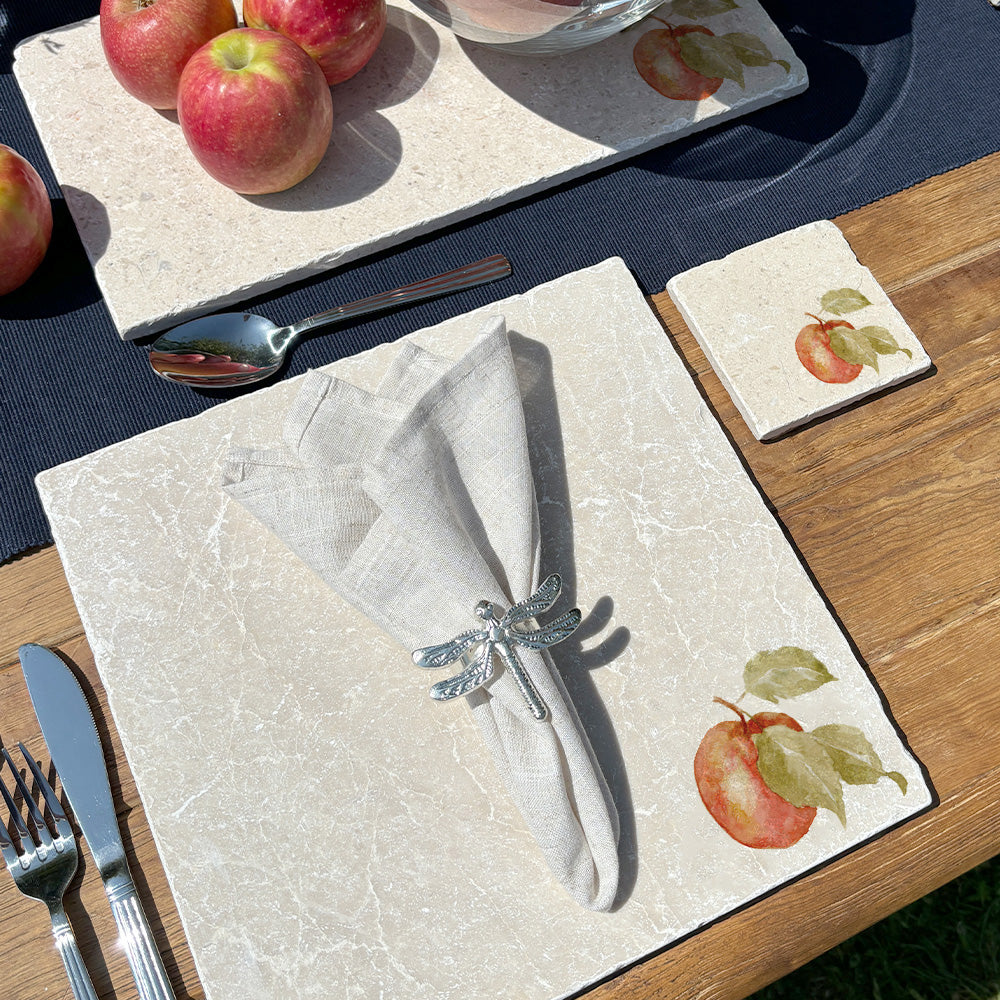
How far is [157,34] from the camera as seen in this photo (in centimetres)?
72

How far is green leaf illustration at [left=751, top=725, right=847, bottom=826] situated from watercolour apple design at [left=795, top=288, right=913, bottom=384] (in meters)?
0.27

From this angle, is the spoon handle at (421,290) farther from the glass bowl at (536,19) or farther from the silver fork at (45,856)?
the silver fork at (45,856)

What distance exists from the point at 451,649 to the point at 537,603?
0.06 metres

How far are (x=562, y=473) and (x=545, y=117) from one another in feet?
1.09

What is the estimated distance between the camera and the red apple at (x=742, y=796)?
23.4 inches

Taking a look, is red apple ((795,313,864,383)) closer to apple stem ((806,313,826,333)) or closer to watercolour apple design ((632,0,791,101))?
apple stem ((806,313,826,333))

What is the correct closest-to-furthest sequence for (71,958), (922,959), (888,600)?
(71,958)
(888,600)
(922,959)

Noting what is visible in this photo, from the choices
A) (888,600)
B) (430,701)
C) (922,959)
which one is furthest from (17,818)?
(922,959)

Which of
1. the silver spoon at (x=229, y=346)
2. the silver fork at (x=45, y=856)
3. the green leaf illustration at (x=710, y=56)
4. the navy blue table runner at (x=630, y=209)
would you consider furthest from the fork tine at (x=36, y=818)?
the green leaf illustration at (x=710, y=56)

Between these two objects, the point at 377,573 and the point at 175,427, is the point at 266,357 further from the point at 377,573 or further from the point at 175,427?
the point at 377,573

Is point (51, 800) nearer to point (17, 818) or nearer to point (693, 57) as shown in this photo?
point (17, 818)

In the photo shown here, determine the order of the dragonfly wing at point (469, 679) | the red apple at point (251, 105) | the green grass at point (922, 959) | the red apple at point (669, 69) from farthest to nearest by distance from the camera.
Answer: the green grass at point (922, 959), the red apple at point (669, 69), the red apple at point (251, 105), the dragonfly wing at point (469, 679)

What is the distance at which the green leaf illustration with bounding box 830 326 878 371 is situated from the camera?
72 centimetres

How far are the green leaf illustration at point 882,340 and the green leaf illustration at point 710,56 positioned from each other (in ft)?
0.85
